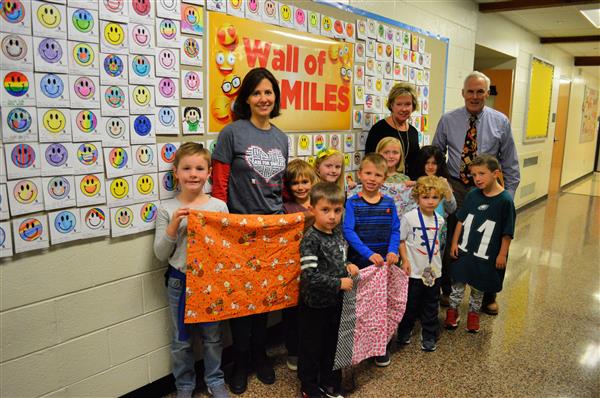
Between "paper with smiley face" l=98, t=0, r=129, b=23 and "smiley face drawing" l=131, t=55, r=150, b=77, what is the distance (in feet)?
0.52

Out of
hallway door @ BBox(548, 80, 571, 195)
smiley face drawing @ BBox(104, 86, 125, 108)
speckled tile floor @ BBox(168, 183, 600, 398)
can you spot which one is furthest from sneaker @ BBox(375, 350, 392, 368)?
hallway door @ BBox(548, 80, 571, 195)

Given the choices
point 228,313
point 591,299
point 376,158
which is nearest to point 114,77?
point 228,313

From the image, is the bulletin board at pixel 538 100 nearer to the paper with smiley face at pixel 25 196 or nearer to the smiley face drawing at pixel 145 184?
the smiley face drawing at pixel 145 184

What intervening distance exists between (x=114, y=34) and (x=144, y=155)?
1.72 feet

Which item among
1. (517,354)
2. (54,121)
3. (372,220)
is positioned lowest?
(517,354)

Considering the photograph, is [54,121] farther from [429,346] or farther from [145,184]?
[429,346]

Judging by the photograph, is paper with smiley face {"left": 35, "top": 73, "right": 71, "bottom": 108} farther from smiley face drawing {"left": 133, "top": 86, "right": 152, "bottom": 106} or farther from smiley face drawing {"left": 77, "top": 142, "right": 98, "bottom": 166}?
smiley face drawing {"left": 133, "top": 86, "right": 152, "bottom": 106}

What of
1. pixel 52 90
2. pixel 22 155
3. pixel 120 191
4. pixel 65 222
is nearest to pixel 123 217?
pixel 120 191

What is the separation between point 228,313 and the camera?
2123 millimetres

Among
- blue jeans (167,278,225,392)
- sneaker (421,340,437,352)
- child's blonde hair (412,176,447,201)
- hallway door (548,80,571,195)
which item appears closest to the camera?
blue jeans (167,278,225,392)

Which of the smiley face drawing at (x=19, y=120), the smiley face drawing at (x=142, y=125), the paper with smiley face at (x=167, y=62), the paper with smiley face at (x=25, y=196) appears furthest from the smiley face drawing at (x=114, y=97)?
the paper with smiley face at (x=25, y=196)

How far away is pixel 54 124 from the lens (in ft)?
5.66

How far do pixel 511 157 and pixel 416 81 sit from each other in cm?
109

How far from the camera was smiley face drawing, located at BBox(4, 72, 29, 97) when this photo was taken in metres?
1.59
